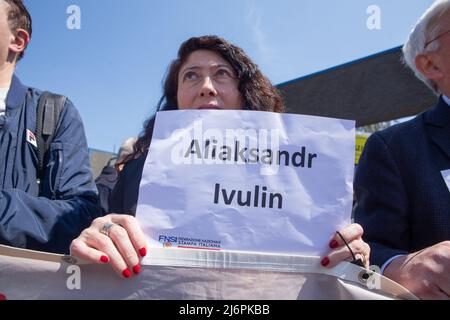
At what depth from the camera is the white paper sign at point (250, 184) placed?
1.04 m

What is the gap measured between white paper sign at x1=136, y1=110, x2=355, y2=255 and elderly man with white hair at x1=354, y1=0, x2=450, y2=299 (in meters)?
0.36

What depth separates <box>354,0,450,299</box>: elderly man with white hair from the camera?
1.38 metres

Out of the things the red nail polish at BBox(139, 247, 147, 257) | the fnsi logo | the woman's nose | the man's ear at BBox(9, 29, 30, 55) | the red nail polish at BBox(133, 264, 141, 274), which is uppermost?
the man's ear at BBox(9, 29, 30, 55)

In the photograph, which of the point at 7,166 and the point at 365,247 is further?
the point at 7,166

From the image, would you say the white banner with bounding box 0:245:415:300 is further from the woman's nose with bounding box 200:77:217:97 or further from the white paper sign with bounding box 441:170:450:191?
the woman's nose with bounding box 200:77:217:97

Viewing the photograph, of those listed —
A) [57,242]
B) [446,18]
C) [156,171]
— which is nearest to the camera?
[156,171]

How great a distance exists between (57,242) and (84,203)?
18 centimetres

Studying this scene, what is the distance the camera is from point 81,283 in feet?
3.44

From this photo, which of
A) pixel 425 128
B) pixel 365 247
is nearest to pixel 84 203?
pixel 365 247

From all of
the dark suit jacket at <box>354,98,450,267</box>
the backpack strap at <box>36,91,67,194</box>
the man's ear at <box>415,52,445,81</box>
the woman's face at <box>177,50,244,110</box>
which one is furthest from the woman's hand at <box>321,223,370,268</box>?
the backpack strap at <box>36,91,67,194</box>

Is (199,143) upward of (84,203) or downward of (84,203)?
upward

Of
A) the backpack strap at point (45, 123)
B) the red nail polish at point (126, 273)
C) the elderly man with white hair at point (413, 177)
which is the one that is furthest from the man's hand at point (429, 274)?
the backpack strap at point (45, 123)
